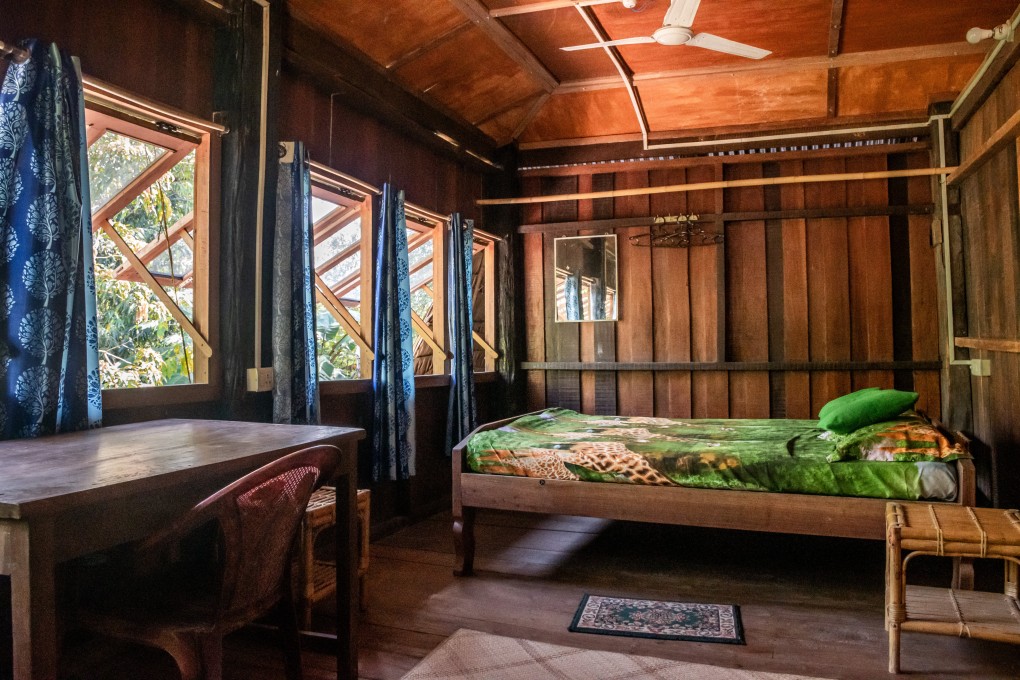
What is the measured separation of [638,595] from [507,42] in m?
3.58

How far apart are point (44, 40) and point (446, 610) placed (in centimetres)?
270

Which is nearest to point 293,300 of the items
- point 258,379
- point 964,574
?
point 258,379

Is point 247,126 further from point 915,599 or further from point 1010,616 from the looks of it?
point 1010,616

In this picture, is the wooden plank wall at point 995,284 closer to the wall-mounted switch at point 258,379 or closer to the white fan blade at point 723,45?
the white fan blade at point 723,45

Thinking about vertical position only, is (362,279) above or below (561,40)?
below

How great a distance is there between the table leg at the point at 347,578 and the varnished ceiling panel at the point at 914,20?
162 inches

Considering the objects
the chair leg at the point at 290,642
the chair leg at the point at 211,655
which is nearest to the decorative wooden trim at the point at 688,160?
the chair leg at the point at 290,642

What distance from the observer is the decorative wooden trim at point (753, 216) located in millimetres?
5238

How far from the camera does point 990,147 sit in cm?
388

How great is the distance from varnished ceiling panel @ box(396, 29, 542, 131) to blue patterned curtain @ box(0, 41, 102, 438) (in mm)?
2432

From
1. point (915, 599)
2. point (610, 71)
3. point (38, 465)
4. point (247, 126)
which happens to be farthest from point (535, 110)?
point (38, 465)

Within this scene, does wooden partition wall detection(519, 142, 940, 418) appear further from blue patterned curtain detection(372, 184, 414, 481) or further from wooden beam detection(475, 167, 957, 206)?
blue patterned curtain detection(372, 184, 414, 481)

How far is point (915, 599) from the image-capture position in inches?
103

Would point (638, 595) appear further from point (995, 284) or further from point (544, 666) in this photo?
point (995, 284)
